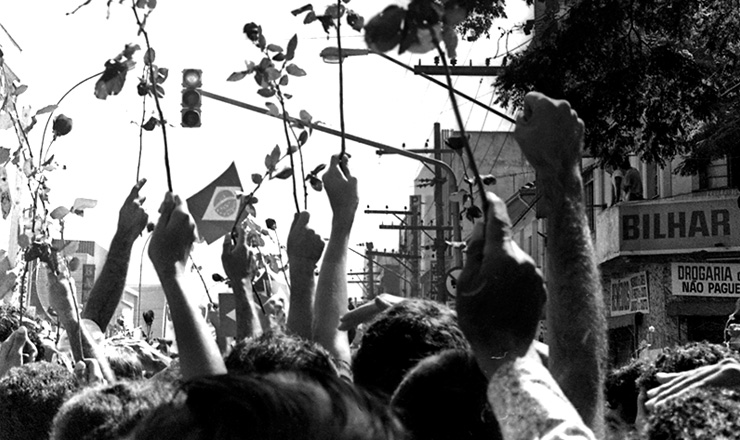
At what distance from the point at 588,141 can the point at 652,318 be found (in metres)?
17.8

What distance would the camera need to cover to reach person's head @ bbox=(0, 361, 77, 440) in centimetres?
402

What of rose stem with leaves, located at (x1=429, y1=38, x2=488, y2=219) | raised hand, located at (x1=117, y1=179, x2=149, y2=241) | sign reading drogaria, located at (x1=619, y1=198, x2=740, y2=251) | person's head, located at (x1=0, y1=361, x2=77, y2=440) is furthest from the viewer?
sign reading drogaria, located at (x1=619, y1=198, x2=740, y2=251)

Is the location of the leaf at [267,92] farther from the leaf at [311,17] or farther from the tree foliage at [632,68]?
the tree foliage at [632,68]

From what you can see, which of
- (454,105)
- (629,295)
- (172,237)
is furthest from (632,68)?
(629,295)

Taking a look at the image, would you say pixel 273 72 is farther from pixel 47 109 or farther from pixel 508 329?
pixel 508 329

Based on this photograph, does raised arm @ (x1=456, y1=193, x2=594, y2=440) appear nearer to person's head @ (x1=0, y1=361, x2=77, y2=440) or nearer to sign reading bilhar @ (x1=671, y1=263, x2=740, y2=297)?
person's head @ (x1=0, y1=361, x2=77, y2=440)

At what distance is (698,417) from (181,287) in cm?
130

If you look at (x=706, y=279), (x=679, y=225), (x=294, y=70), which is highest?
(x=294, y=70)

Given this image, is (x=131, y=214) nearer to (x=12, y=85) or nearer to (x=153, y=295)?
(x=12, y=85)

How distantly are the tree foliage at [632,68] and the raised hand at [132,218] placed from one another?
213 inches

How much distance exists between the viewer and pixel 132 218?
450cm

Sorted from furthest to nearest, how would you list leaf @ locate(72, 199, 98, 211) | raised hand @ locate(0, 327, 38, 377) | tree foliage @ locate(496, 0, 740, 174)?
tree foliage @ locate(496, 0, 740, 174) < raised hand @ locate(0, 327, 38, 377) < leaf @ locate(72, 199, 98, 211)

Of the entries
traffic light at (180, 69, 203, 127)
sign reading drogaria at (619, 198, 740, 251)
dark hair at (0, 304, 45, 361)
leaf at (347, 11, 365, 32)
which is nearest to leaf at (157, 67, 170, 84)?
traffic light at (180, 69, 203, 127)

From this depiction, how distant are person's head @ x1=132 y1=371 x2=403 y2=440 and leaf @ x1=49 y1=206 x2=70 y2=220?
3.48 meters
